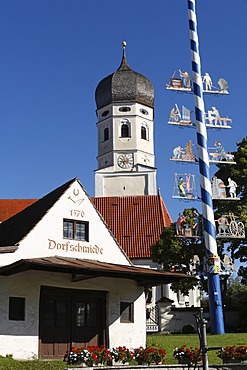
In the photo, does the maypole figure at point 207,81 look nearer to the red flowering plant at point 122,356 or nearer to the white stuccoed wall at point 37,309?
the white stuccoed wall at point 37,309

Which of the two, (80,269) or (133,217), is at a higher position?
(133,217)

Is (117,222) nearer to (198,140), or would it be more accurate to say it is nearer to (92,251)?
(198,140)

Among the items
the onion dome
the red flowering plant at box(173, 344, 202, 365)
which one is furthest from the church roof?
the red flowering plant at box(173, 344, 202, 365)

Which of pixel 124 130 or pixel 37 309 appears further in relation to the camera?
pixel 124 130

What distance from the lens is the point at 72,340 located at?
21047 mm

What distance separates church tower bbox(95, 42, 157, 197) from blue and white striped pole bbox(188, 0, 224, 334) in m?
25.2

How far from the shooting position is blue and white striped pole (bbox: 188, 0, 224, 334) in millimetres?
28062

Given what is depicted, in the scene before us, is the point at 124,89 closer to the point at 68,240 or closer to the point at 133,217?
the point at 133,217

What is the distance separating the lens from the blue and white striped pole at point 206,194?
28062mm

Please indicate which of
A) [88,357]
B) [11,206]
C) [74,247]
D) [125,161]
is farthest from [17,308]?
[125,161]

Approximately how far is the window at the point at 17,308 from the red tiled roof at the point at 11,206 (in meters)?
30.7

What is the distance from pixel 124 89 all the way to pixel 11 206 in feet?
59.0

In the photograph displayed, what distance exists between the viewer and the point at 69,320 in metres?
21.1

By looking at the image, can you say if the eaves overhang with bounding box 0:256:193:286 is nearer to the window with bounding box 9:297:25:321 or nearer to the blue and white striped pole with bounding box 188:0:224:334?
the window with bounding box 9:297:25:321
